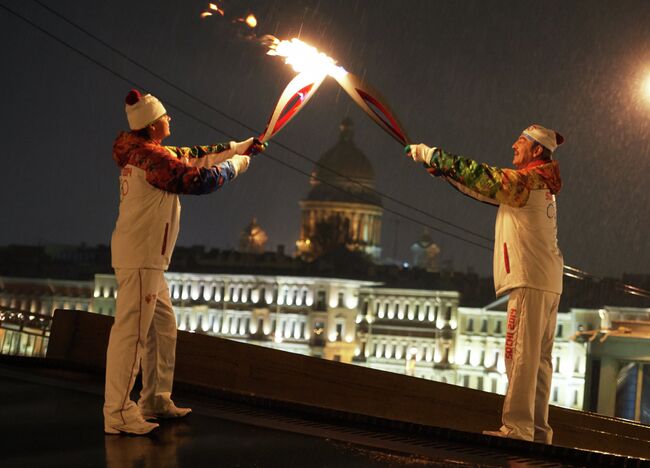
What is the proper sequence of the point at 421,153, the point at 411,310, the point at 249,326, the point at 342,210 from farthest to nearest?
the point at 342,210
the point at 249,326
the point at 411,310
the point at 421,153

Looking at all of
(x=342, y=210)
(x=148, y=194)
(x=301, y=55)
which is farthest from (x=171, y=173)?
(x=342, y=210)

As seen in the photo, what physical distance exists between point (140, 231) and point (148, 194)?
0.46 ft

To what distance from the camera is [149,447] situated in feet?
14.1

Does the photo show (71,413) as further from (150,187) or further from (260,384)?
(260,384)

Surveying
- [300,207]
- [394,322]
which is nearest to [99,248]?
[300,207]

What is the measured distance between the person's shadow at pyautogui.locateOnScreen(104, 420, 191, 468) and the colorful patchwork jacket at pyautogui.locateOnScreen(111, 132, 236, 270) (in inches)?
24.2

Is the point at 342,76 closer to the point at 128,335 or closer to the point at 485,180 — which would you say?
the point at 485,180

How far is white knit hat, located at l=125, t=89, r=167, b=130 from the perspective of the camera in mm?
4754

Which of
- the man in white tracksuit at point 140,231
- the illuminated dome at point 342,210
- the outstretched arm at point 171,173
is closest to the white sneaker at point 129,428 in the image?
the man in white tracksuit at point 140,231

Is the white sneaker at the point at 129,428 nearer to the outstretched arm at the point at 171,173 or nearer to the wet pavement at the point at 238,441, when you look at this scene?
the wet pavement at the point at 238,441

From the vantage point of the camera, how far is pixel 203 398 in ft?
19.2

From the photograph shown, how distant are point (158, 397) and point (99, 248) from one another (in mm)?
81079

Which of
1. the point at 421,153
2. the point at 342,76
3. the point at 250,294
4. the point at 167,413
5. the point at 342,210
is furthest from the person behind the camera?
the point at 342,210

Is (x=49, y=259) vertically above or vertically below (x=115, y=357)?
above
